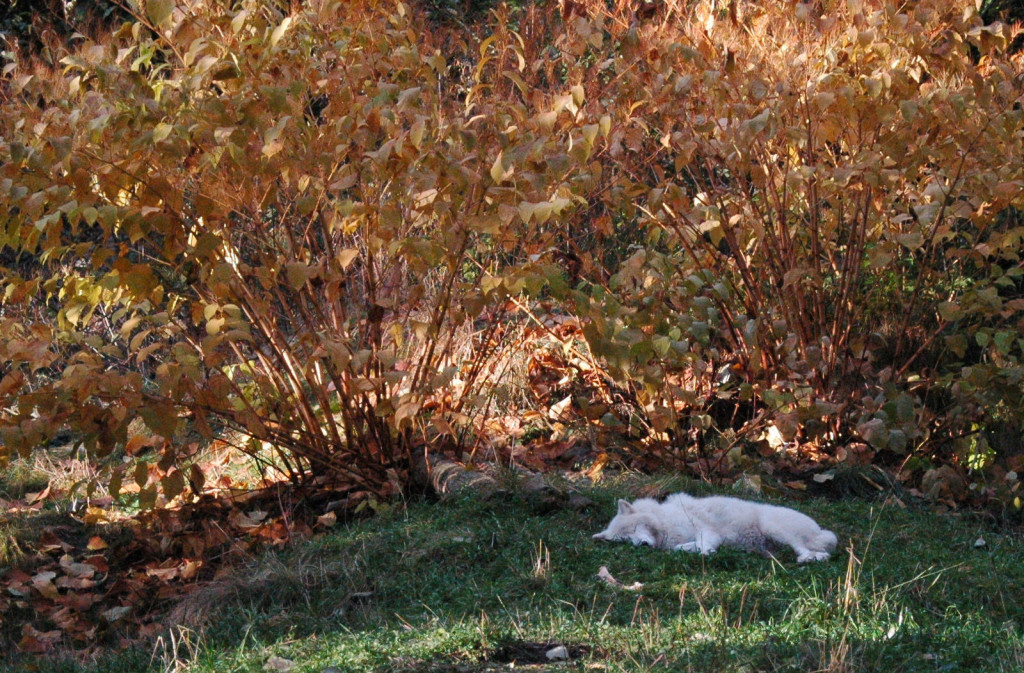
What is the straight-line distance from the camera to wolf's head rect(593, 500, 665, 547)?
462 centimetres

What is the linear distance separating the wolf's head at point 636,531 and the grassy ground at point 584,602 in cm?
8

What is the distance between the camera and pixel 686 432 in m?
6.44

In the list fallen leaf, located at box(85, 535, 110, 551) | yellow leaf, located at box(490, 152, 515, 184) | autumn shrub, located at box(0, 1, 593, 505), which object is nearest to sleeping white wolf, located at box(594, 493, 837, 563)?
autumn shrub, located at box(0, 1, 593, 505)

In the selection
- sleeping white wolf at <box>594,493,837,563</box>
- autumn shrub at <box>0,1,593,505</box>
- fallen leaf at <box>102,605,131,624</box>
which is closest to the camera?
autumn shrub at <box>0,1,593,505</box>

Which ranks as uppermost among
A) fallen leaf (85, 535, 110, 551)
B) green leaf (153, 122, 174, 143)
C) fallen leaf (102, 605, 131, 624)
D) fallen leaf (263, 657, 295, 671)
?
green leaf (153, 122, 174, 143)

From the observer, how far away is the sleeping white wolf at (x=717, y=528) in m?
4.57

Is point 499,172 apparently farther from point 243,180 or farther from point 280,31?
point 243,180

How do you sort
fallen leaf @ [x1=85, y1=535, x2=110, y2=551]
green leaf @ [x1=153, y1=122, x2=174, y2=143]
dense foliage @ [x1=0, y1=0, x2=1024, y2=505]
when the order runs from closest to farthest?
green leaf @ [x1=153, y1=122, x2=174, y2=143]
dense foliage @ [x1=0, y1=0, x2=1024, y2=505]
fallen leaf @ [x1=85, y1=535, x2=110, y2=551]

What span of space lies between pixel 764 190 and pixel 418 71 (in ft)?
7.42

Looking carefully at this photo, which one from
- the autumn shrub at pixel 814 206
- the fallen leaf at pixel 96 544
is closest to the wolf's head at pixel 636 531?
the autumn shrub at pixel 814 206

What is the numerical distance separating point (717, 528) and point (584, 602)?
0.97 metres

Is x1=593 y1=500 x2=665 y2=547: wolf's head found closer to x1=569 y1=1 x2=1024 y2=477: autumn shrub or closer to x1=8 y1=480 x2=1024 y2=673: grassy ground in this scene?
x1=8 y1=480 x2=1024 y2=673: grassy ground

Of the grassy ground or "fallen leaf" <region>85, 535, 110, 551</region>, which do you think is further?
"fallen leaf" <region>85, 535, 110, 551</region>

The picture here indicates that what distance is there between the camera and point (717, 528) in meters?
4.70
